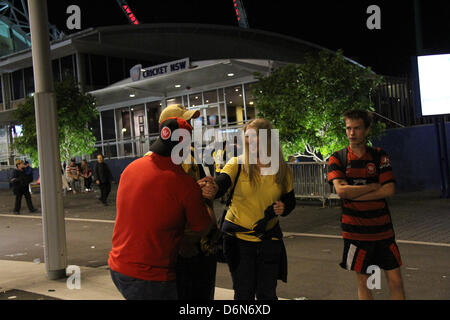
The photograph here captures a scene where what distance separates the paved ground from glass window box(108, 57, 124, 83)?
17829 mm

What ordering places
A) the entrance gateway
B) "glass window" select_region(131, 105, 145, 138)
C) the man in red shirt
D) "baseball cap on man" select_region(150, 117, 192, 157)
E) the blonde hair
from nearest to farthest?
the man in red shirt → "baseball cap on man" select_region(150, 117, 192, 157) → the blonde hair → the entrance gateway → "glass window" select_region(131, 105, 145, 138)

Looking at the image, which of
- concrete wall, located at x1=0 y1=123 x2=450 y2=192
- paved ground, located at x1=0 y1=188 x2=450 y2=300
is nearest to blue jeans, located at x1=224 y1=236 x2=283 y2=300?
paved ground, located at x1=0 y1=188 x2=450 y2=300

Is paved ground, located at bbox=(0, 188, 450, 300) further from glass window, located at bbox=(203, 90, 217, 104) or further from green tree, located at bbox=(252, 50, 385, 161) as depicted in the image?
glass window, located at bbox=(203, 90, 217, 104)

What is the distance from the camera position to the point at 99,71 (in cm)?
2928

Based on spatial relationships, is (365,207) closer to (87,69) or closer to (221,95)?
(221,95)

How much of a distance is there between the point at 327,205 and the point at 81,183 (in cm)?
1365

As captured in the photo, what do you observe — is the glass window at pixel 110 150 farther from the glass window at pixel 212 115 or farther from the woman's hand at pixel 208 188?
the woman's hand at pixel 208 188

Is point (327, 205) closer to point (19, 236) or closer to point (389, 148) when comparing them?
point (389, 148)

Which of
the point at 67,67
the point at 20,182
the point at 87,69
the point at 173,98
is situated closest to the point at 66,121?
the point at 20,182

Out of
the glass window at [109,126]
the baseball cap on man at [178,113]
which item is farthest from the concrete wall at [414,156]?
the glass window at [109,126]

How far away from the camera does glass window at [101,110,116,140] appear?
96.9 feet

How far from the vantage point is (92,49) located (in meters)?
28.3
